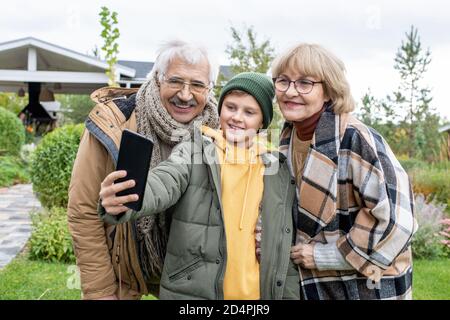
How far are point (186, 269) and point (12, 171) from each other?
12.6 meters

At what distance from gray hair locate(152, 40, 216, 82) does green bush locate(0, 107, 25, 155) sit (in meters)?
14.2

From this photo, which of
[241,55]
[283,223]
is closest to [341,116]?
[283,223]

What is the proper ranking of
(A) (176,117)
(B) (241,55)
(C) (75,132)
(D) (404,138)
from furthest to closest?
(D) (404,138)
(B) (241,55)
(C) (75,132)
(A) (176,117)

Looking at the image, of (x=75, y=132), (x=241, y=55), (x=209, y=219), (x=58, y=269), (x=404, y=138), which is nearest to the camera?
(x=209, y=219)

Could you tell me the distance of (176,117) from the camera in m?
2.26

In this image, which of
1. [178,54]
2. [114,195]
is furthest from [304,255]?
[178,54]

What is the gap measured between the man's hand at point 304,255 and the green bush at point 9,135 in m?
14.6

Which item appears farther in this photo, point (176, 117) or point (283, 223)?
point (176, 117)

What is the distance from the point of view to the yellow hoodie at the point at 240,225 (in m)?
1.97

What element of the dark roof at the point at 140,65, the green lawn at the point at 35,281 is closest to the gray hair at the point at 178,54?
the green lawn at the point at 35,281

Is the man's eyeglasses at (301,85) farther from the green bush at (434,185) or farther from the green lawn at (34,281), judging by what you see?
the green bush at (434,185)

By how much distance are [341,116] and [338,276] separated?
0.62 meters
